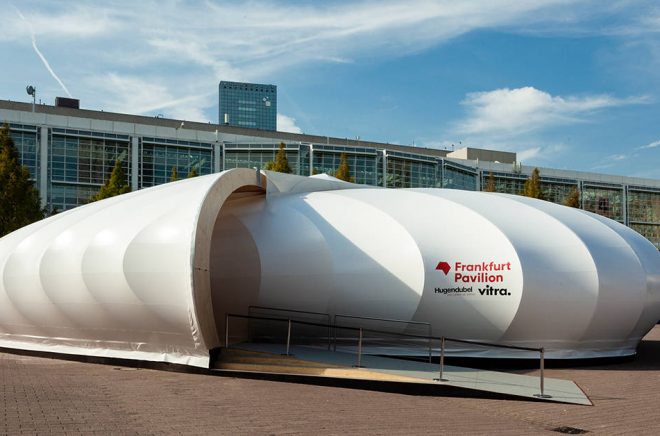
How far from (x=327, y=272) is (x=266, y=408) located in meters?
6.94

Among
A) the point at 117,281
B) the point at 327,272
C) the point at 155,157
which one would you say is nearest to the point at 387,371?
the point at 327,272

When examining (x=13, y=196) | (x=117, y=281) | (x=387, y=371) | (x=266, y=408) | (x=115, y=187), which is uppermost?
(x=115, y=187)

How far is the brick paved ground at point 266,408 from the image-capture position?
1057 centimetres

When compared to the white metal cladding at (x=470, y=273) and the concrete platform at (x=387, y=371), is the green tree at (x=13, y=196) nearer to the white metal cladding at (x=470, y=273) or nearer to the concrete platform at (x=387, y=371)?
the white metal cladding at (x=470, y=273)

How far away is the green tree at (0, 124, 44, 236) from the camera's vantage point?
33.3 meters

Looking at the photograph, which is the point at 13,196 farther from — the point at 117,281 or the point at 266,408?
the point at 266,408

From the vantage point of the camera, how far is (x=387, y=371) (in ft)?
49.7

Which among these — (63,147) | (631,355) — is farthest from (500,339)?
(63,147)

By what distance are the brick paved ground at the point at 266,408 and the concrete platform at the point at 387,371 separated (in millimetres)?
379

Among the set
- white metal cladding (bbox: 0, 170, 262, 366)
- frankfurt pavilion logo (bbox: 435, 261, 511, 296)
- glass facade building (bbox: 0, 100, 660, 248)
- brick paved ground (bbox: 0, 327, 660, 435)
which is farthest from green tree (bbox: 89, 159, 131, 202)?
frankfurt pavilion logo (bbox: 435, 261, 511, 296)

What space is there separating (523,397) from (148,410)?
6.78m

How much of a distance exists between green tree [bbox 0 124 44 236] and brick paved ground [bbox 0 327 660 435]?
1857 cm

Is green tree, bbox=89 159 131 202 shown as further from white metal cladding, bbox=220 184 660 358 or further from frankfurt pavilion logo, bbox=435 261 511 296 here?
frankfurt pavilion logo, bbox=435 261 511 296

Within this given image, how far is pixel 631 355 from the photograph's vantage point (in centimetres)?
Answer: 2038
